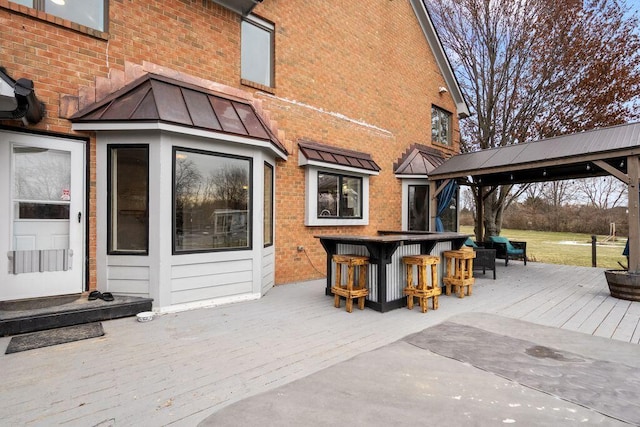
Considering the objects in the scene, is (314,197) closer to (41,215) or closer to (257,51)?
(257,51)

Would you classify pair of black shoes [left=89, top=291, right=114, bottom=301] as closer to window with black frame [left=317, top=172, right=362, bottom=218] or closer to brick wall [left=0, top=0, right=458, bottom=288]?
brick wall [left=0, top=0, right=458, bottom=288]

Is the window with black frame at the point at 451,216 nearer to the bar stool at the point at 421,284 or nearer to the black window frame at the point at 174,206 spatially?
the bar stool at the point at 421,284

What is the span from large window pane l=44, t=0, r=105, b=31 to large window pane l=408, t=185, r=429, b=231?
8.79m

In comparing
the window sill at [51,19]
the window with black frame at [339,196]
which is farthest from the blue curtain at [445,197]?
the window sill at [51,19]

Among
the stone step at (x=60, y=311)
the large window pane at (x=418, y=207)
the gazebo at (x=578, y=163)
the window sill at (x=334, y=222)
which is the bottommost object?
the stone step at (x=60, y=311)

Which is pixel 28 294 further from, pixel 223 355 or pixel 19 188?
pixel 223 355

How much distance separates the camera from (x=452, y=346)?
3.75 metres

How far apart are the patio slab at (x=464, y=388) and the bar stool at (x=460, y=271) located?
2.29m

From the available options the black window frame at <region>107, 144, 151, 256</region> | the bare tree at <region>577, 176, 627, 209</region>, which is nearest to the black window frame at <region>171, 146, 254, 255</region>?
the black window frame at <region>107, 144, 151, 256</region>

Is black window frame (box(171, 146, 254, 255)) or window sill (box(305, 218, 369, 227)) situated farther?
window sill (box(305, 218, 369, 227))

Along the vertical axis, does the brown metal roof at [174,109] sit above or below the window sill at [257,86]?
below

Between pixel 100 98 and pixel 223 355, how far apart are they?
14.2 feet

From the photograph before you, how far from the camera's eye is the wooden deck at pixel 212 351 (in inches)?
98.2

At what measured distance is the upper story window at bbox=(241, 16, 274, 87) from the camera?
6738mm
